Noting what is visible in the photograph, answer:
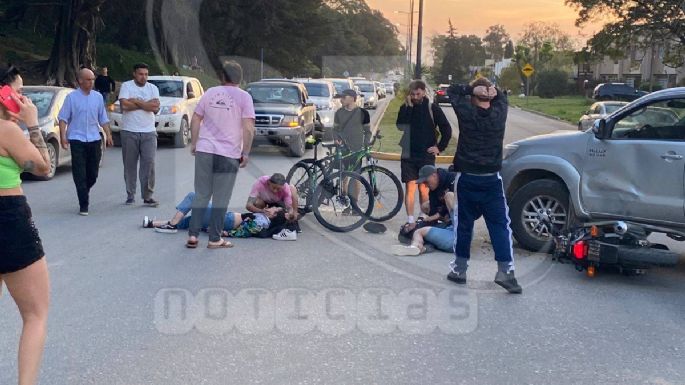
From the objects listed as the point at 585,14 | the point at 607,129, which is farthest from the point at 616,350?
the point at 585,14

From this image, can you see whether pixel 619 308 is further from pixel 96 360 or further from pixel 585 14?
pixel 585 14

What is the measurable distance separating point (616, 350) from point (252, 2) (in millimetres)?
43021

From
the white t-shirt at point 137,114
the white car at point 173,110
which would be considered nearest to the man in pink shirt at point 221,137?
the white t-shirt at point 137,114

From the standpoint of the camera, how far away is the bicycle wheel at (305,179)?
977 centimetres

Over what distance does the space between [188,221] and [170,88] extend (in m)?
11.8

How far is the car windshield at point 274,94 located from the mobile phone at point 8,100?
1461 cm

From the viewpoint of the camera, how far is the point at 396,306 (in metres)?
6.24

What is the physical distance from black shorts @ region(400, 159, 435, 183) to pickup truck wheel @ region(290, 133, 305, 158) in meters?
8.37

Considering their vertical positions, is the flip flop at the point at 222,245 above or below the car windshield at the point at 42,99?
below

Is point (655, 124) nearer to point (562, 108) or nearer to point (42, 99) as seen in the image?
point (42, 99)

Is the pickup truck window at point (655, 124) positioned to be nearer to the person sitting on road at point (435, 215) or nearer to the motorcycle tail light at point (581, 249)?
the motorcycle tail light at point (581, 249)

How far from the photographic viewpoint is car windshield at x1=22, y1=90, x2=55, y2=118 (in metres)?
13.4
